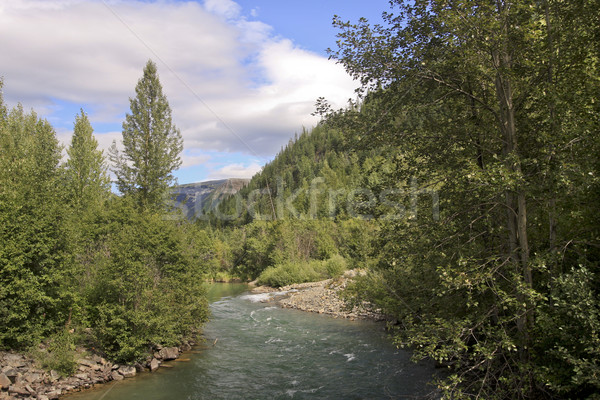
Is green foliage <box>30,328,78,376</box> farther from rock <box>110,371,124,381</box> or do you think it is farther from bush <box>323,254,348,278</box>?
bush <box>323,254,348,278</box>

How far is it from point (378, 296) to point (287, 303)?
18.1m

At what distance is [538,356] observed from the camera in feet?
25.4

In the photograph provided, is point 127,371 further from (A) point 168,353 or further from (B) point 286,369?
(B) point 286,369

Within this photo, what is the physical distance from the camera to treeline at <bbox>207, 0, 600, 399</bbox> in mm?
7039

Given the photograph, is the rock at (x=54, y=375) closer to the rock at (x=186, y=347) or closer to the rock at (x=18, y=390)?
the rock at (x=18, y=390)

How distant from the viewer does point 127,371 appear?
16.5 meters

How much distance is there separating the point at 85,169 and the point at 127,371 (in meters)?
23.0

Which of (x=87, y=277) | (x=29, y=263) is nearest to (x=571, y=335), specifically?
(x=29, y=263)

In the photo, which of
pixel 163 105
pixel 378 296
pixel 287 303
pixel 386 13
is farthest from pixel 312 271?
pixel 386 13

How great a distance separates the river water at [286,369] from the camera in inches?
563

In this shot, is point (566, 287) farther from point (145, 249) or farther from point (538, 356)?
point (145, 249)

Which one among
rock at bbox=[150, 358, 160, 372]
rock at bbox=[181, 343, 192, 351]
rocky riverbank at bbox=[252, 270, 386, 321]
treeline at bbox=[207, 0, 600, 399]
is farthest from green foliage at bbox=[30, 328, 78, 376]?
rocky riverbank at bbox=[252, 270, 386, 321]

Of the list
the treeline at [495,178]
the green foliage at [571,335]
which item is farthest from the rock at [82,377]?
the green foliage at [571,335]

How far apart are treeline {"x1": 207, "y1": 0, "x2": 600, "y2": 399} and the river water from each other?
4790 mm
